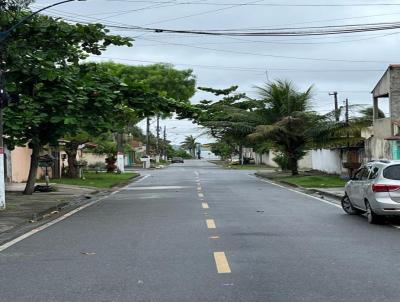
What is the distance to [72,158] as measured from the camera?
38000 mm

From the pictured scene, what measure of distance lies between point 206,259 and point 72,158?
29921mm

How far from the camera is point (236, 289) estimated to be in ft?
23.6

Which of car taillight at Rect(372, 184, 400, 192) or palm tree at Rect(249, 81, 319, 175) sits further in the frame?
palm tree at Rect(249, 81, 319, 175)

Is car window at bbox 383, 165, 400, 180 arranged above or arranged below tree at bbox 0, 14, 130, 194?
below

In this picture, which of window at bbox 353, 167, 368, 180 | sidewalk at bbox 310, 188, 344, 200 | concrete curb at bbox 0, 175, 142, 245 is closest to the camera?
concrete curb at bbox 0, 175, 142, 245

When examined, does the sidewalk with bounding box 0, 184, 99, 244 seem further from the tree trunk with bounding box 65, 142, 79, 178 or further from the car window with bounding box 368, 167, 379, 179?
the tree trunk with bounding box 65, 142, 79, 178

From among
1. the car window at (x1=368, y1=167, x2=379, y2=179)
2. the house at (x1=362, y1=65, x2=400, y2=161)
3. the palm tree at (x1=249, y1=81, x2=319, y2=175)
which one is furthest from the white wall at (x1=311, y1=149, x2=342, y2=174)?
the car window at (x1=368, y1=167, x2=379, y2=179)

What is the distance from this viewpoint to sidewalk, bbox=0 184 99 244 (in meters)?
13.8

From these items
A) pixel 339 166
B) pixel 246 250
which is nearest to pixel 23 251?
pixel 246 250

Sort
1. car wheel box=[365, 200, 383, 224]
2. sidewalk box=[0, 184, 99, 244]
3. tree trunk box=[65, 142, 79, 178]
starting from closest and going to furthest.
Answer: sidewalk box=[0, 184, 99, 244]
car wheel box=[365, 200, 383, 224]
tree trunk box=[65, 142, 79, 178]

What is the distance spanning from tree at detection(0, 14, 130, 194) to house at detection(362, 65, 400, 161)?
17037 mm

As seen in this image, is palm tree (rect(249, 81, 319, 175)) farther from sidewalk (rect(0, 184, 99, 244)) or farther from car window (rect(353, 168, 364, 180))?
car window (rect(353, 168, 364, 180))

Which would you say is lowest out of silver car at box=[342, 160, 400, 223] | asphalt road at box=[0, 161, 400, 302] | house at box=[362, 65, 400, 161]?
asphalt road at box=[0, 161, 400, 302]

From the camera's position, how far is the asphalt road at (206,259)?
280 inches
